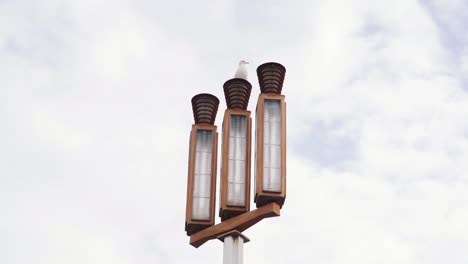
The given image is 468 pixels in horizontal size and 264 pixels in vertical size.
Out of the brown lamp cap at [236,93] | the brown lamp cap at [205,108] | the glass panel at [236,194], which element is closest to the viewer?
the glass panel at [236,194]

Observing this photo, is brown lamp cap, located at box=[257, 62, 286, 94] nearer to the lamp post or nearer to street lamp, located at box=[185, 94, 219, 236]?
the lamp post

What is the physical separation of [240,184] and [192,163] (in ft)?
→ 4.06

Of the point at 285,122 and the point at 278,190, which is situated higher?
the point at 285,122

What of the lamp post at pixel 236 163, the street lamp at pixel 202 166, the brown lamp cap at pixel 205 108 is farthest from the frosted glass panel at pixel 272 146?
the brown lamp cap at pixel 205 108

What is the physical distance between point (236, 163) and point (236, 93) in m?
1.52

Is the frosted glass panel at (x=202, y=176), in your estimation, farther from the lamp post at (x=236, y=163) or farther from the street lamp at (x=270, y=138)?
the street lamp at (x=270, y=138)

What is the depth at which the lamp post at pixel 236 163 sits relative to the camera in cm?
1794

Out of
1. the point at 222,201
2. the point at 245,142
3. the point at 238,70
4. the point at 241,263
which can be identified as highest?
the point at 238,70

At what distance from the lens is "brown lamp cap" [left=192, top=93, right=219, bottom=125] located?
19484 millimetres

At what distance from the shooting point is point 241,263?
17.9 meters

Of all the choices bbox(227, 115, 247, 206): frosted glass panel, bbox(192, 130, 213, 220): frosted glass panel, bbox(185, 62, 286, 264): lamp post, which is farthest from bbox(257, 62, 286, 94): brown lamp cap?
bbox(192, 130, 213, 220): frosted glass panel

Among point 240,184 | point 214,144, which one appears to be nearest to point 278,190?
point 240,184

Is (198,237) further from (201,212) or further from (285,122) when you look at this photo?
(285,122)

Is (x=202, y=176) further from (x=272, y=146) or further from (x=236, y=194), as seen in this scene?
(x=272, y=146)
